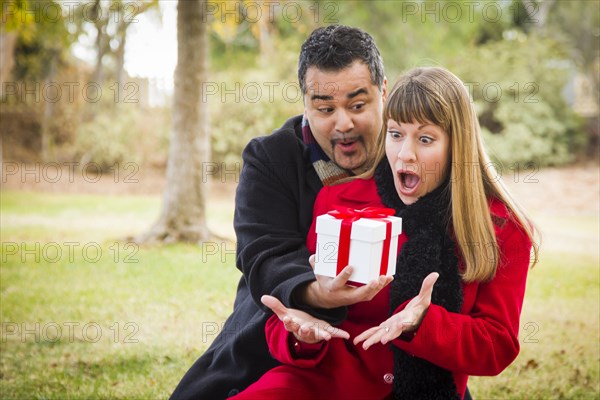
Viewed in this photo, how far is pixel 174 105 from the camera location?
9.17m

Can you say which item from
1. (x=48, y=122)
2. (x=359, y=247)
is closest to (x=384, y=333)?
(x=359, y=247)

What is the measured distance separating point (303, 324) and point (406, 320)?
14.1 inches

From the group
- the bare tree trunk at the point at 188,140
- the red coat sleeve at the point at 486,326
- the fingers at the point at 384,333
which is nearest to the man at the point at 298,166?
the fingers at the point at 384,333

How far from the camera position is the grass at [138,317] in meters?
4.57

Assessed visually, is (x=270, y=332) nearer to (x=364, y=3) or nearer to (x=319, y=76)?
(x=319, y=76)

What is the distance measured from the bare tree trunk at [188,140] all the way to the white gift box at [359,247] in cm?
709

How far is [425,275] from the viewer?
2.46 m

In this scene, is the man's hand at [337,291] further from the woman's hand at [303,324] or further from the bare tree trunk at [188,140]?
the bare tree trunk at [188,140]

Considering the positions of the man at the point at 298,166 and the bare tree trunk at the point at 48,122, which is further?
the bare tree trunk at the point at 48,122

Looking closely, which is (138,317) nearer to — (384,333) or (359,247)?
(384,333)

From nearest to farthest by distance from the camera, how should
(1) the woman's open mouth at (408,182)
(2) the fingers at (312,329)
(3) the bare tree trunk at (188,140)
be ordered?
(2) the fingers at (312,329) < (1) the woman's open mouth at (408,182) < (3) the bare tree trunk at (188,140)

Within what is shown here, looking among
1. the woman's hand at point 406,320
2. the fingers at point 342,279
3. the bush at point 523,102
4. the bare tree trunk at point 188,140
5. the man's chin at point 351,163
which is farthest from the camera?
the bush at point 523,102

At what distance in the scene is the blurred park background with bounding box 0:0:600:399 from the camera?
5289 millimetres

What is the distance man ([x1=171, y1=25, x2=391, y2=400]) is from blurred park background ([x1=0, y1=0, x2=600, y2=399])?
15.2 inches
